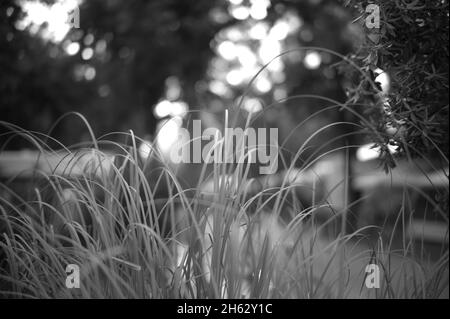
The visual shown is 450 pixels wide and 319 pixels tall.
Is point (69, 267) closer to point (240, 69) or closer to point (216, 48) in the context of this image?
point (216, 48)

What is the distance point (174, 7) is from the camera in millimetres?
5785

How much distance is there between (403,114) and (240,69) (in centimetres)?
647

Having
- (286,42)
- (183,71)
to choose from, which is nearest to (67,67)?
(183,71)
